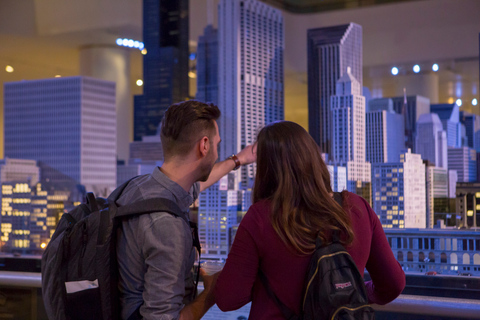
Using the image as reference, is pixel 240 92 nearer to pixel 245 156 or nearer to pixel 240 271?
pixel 245 156

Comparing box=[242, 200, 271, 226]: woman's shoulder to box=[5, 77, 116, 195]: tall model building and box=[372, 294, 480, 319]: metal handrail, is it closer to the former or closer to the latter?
box=[372, 294, 480, 319]: metal handrail

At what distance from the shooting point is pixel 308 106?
3260 mm

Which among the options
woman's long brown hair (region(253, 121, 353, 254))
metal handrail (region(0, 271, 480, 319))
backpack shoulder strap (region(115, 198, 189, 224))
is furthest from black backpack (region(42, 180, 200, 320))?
metal handrail (region(0, 271, 480, 319))

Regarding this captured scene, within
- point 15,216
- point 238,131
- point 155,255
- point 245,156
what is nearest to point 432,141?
point 238,131

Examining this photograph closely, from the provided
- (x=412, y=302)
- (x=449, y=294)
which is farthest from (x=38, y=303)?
(x=449, y=294)

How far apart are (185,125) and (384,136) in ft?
6.39

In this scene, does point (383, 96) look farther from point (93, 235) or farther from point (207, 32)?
point (93, 235)

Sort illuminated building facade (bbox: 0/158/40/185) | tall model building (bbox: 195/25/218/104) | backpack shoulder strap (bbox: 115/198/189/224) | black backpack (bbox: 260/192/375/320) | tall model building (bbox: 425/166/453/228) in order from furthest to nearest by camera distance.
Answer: illuminated building facade (bbox: 0/158/40/185), tall model building (bbox: 195/25/218/104), tall model building (bbox: 425/166/453/228), backpack shoulder strap (bbox: 115/198/189/224), black backpack (bbox: 260/192/375/320)

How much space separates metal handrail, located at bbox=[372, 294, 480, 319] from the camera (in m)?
1.83

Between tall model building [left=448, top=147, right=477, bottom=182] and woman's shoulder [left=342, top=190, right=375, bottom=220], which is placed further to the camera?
tall model building [left=448, top=147, right=477, bottom=182]

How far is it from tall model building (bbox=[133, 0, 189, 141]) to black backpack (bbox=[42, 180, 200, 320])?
8.21 ft

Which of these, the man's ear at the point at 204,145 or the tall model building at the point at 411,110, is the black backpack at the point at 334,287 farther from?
the tall model building at the point at 411,110

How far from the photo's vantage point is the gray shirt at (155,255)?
4.25 feet

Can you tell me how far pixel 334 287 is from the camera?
122 centimetres
